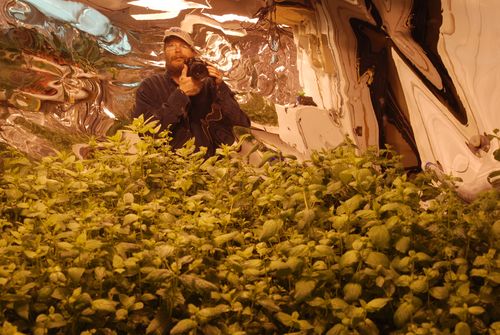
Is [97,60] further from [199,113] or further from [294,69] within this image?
[294,69]

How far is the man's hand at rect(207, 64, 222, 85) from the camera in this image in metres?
3.53

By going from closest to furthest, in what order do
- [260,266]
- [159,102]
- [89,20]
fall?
1. [260,266]
2. [89,20]
3. [159,102]

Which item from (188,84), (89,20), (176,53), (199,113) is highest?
(89,20)

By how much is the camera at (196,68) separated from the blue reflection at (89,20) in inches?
12.2

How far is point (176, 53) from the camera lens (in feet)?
11.5

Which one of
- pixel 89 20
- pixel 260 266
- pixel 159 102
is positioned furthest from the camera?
pixel 159 102

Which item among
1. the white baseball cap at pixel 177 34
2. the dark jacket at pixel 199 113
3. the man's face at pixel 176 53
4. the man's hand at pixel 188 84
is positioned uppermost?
the white baseball cap at pixel 177 34

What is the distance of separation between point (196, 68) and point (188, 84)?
0.30 ft

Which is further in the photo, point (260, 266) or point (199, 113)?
point (199, 113)

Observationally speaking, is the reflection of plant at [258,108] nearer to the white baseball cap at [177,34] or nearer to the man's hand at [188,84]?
the man's hand at [188,84]

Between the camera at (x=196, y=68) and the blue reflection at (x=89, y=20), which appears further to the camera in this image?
the camera at (x=196, y=68)

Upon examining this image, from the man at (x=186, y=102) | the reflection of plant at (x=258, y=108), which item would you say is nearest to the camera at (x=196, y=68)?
the man at (x=186, y=102)

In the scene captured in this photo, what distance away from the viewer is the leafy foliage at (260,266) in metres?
1.86

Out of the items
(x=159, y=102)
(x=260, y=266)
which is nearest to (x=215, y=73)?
(x=159, y=102)
